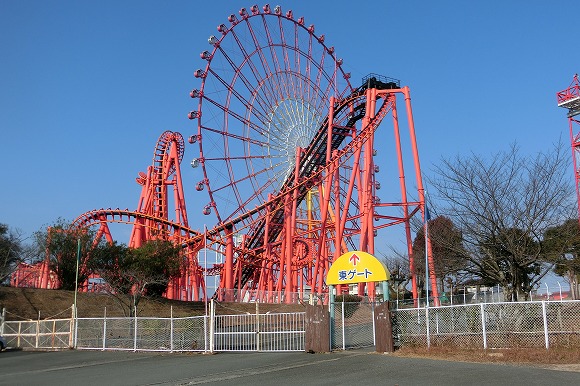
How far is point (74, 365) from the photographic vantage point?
1686 cm

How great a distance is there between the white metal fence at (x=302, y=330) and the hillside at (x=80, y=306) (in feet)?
19.9

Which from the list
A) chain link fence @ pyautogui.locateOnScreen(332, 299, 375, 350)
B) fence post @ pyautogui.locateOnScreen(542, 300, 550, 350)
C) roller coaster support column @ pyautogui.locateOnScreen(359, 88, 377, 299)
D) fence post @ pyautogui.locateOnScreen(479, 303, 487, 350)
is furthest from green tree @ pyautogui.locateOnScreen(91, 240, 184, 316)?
fence post @ pyautogui.locateOnScreen(542, 300, 550, 350)

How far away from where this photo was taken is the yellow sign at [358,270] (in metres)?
17.0

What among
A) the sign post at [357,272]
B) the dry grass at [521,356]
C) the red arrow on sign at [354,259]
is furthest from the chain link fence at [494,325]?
the red arrow on sign at [354,259]

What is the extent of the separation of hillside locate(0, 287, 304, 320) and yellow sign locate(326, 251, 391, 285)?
52.2 ft

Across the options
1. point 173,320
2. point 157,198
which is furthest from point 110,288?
point 173,320

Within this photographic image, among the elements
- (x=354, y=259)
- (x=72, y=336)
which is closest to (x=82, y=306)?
(x=72, y=336)

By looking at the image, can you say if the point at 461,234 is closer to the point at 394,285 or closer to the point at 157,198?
the point at 394,285

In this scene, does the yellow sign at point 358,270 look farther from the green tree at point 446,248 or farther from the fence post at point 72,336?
the fence post at point 72,336

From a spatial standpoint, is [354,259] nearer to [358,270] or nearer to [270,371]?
[358,270]

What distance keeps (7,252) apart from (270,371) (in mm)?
33488

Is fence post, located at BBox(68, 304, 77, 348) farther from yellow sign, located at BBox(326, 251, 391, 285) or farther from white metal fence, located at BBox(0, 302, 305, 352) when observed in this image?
yellow sign, located at BBox(326, 251, 391, 285)

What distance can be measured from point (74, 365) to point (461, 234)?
1282 centimetres

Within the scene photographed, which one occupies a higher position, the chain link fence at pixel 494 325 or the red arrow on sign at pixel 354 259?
the red arrow on sign at pixel 354 259
